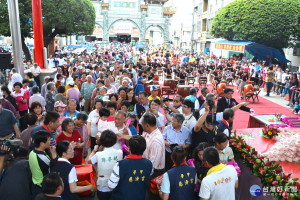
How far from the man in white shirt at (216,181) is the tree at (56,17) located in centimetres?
1699

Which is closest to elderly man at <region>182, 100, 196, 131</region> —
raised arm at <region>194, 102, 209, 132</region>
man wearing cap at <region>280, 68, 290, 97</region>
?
raised arm at <region>194, 102, 209, 132</region>

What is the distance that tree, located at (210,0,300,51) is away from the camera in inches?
746

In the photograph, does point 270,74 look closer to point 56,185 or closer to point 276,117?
point 276,117

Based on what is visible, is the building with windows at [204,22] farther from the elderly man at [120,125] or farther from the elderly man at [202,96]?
the elderly man at [120,125]

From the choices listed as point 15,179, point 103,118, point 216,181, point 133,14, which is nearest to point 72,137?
point 103,118

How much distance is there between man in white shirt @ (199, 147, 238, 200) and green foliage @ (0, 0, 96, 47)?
55.7 ft

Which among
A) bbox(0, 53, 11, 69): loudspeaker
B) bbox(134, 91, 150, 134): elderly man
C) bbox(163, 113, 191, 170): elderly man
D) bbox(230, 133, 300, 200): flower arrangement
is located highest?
bbox(0, 53, 11, 69): loudspeaker

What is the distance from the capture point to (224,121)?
4.36 metres

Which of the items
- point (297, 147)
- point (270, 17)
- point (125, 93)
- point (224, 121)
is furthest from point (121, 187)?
point (270, 17)

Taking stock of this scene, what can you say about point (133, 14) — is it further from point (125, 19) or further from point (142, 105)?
point (142, 105)

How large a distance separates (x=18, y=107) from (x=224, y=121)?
5185 millimetres

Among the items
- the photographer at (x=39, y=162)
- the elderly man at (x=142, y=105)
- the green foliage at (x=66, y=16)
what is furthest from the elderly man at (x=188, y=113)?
the green foliage at (x=66, y=16)

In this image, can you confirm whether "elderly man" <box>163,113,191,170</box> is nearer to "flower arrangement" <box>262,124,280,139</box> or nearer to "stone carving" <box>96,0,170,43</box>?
"flower arrangement" <box>262,124,280,139</box>

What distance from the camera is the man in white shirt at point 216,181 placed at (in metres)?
2.74
